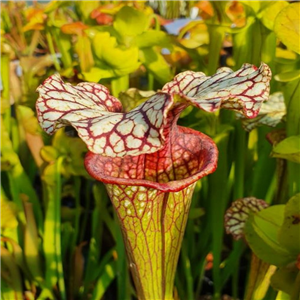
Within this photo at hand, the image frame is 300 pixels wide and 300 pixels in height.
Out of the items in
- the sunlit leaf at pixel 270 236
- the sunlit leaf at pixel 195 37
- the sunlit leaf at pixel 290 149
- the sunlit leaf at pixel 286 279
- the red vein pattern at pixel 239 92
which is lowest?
the sunlit leaf at pixel 286 279

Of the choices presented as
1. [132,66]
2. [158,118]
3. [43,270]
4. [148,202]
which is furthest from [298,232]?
[43,270]

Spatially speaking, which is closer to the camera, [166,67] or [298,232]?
[298,232]

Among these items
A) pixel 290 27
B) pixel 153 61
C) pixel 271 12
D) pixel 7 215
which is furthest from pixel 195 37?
pixel 7 215

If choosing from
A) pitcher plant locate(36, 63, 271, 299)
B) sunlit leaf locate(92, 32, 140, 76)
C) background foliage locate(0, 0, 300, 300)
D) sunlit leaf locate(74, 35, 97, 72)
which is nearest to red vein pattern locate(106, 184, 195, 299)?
pitcher plant locate(36, 63, 271, 299)

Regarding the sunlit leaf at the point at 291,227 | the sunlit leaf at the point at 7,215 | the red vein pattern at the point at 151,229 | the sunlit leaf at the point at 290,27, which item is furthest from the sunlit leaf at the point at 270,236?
the sunlit leaf at the point at 7,215

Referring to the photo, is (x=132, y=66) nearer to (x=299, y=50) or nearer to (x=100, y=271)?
(x=299, y=50)

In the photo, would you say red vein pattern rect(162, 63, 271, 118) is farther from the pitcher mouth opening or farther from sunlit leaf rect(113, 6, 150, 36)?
sunlit leaf rect(113, 6, 150, 36)

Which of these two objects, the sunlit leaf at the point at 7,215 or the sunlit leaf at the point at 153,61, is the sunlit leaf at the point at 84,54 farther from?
the sunlit leaf at the point at 7,215
